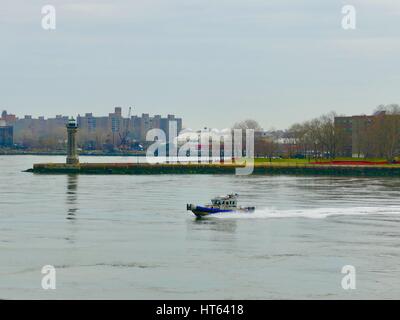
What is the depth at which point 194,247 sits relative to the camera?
52.7 meters

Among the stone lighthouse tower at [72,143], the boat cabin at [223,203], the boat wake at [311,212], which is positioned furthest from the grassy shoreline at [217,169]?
the boat cabin at [223,203]

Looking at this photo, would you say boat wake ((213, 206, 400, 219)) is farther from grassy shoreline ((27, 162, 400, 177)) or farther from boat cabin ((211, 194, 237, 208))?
grassy shoreline ((27, 162, 400, 177))

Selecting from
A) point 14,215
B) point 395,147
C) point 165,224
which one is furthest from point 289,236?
point 395,147

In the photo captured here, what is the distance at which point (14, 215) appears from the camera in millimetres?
69625

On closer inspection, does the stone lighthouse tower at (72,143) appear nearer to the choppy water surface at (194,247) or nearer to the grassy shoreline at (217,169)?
the grassy shoreline at (217,169)

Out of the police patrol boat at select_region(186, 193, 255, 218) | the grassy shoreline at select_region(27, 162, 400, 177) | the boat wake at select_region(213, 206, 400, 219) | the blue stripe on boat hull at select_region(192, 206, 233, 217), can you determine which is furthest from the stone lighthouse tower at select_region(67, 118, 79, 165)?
the blue stripe on boat hull at select_region(192, 206, 233, 217)

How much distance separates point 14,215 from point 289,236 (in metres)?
23.5

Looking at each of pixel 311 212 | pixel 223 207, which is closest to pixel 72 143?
pixel 223 207

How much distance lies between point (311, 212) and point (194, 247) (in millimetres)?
23019

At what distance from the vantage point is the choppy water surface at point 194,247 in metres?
41.2

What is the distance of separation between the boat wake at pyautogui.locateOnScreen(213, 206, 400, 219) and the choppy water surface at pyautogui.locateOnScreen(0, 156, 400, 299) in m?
0.10

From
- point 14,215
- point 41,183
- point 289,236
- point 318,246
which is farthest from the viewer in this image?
point 41,183
